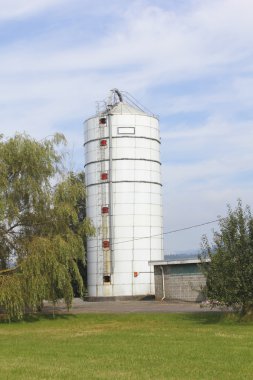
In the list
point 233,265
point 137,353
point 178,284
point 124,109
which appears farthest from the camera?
point 124,109

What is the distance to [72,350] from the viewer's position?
54.1ft

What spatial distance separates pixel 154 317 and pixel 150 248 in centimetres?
1876

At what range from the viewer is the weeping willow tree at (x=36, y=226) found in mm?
28016

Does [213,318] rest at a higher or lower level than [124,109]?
lower

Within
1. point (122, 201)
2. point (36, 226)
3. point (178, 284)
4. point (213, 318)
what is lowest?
point (213, 318)

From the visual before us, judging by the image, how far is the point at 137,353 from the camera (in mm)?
15328

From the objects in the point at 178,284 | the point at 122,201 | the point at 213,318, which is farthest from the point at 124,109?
the point at 213,318

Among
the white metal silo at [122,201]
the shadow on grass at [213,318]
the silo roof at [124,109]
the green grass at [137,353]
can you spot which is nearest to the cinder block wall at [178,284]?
the white metal silo at [122,201]

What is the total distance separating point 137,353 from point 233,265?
1107 cm

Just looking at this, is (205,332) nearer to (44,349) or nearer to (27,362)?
(44,349)

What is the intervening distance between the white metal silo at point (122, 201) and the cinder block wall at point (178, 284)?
4.78 ft

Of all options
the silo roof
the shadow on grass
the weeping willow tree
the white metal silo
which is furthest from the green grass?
the silo roof

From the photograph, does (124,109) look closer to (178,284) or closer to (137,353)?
(178,284)

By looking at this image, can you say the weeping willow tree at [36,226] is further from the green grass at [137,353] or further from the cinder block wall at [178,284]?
the cinder block wall at [178,284]
